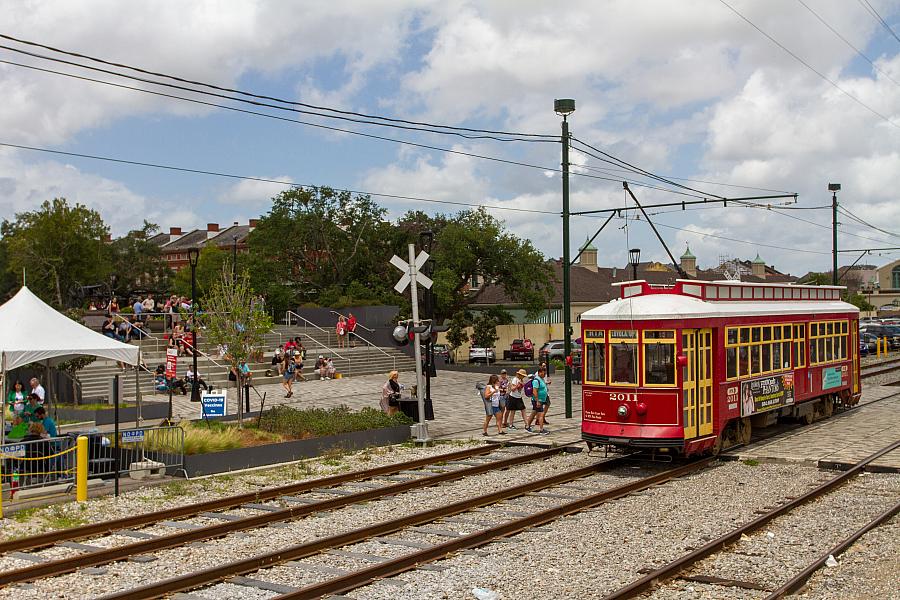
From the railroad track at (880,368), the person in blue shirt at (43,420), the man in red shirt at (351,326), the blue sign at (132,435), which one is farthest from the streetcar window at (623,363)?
the man in red shirt at (351,326)

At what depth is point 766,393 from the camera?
19141 millimetres

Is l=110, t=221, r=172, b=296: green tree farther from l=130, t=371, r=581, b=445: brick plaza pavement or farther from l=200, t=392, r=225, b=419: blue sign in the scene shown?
l=200, t=392, r=225, b=419: blue sign

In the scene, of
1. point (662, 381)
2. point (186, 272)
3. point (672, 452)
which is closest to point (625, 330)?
point (662, 381)

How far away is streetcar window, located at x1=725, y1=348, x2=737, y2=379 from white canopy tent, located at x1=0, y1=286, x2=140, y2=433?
435 inches

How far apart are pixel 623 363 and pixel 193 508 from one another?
307 inches

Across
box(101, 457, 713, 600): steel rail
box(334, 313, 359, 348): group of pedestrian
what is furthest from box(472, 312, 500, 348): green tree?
box(101, 457, 713, 600): steel rail

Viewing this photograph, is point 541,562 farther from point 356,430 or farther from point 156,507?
point 356,430

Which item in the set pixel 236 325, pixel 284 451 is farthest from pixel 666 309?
pixel 236 325

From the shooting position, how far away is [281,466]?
1764cm

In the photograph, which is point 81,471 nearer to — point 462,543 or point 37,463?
point 37,463

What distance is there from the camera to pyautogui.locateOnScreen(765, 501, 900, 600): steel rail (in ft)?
28.9

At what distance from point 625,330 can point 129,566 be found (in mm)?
9491

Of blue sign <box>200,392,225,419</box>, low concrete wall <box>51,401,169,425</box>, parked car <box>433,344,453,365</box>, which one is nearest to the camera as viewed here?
blue sign <box>200,392,225,419</box>

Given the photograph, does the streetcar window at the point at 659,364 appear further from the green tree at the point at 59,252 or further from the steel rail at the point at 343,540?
the green tree at the point at 59,252
